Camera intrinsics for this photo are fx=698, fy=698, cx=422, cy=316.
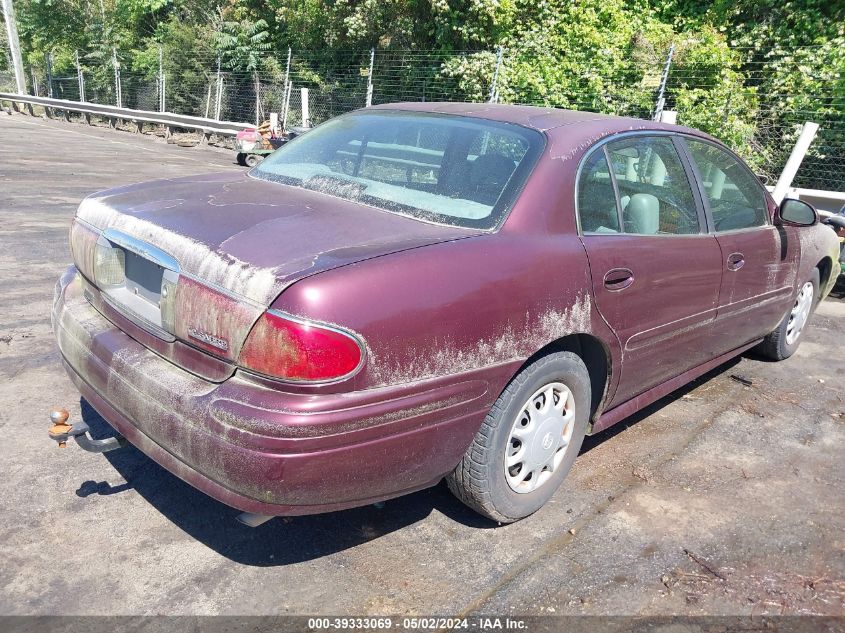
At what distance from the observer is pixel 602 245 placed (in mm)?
2912

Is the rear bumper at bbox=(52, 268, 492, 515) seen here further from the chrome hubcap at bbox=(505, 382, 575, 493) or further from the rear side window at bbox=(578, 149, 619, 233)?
the rear side window at bbox=(578, 149, 619, 233)

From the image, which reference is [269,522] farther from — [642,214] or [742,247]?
[742,247]

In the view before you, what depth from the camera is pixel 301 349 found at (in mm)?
2062

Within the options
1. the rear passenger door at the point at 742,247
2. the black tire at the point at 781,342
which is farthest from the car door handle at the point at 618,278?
the black tire at the point at 781,342

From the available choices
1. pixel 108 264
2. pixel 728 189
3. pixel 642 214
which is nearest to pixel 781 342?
pixel 728 189

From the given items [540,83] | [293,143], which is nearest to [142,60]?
[540,83]

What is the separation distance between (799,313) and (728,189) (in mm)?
1690

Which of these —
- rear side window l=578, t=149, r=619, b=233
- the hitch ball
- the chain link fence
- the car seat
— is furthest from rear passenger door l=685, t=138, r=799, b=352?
the chain link fence

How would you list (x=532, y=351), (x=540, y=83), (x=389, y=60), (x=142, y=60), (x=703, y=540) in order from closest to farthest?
1. (x=532, y=351)
2. (x=703, y=540)
3. (x=540, y=83)
4. (x=389, y=60)
5. (x=142, y=60)

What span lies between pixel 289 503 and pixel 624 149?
2.18 m

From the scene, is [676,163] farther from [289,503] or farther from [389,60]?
[389,60]

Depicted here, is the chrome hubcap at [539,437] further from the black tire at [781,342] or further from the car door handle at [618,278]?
the black tire at [781,342]

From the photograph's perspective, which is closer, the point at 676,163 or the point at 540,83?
the point at 676,163

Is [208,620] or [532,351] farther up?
[532,351]
